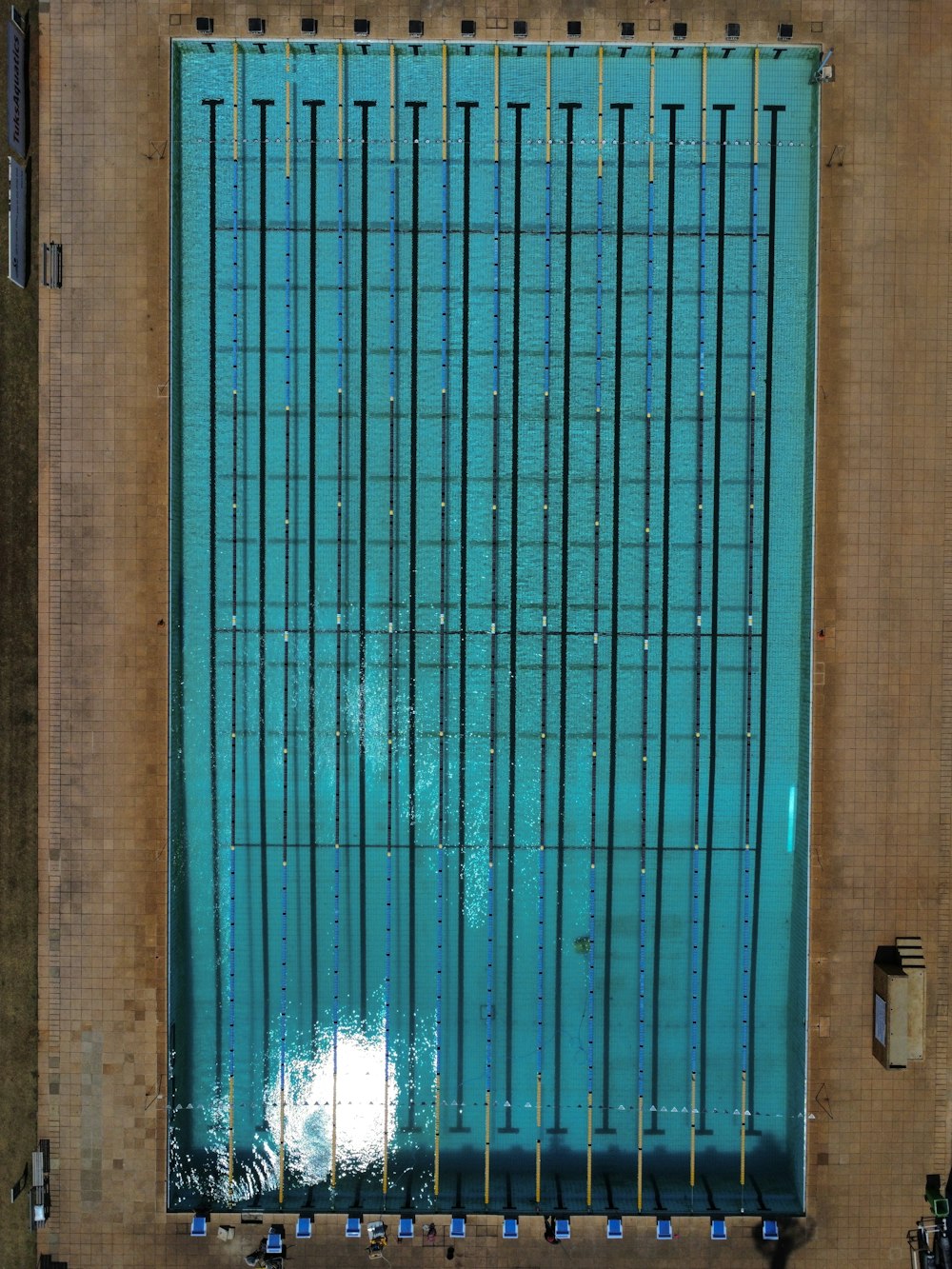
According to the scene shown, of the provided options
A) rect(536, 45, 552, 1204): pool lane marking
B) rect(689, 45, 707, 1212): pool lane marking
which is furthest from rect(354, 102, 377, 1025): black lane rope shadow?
rect(689, 45, 707, 1212): pool lane marking

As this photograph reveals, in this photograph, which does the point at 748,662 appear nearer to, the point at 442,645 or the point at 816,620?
the point at 816,620

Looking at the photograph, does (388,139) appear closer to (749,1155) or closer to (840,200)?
(840,200)

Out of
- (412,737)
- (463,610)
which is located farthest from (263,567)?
(412,737)

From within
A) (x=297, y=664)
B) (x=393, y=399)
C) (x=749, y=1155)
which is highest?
(x=393, y=399)

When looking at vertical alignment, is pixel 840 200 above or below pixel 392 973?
above

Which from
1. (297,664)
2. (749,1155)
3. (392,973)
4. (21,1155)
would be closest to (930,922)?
(749,1155)

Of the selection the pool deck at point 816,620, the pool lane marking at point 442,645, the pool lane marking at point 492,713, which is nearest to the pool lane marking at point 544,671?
the pool lane marking at point 492,713
